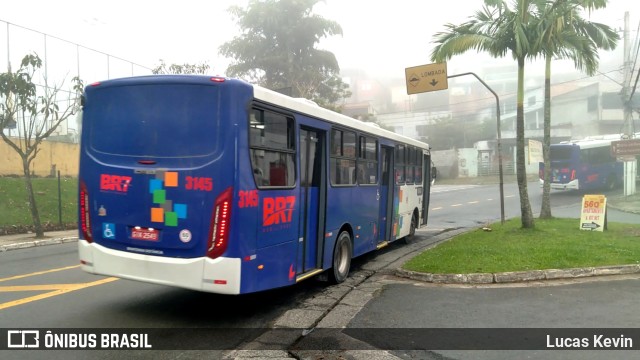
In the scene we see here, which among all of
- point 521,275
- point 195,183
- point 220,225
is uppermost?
point 195,183

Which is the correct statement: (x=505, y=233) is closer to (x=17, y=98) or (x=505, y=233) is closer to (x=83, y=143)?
(x=83, y=143)

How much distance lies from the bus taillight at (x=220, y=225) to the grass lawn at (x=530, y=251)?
4.28m

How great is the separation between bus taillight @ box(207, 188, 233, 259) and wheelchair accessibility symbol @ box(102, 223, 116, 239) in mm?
1344

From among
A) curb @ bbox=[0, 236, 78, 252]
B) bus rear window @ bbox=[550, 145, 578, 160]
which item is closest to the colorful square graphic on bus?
curb @ bbox=[0, 236, 78, 252]

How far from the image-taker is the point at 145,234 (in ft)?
17.6

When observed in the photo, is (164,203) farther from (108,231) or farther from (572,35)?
(572,35)

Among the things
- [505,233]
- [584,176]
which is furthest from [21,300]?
[584,176]

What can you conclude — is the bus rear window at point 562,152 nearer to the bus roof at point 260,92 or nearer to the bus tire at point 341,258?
the bus tire at point 341,258

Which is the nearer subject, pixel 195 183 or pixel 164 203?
pixel 195 183

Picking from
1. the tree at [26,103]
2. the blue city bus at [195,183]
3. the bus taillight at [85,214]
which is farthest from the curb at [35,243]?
the blue city bus at [195,183]

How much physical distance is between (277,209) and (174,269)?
139 cm

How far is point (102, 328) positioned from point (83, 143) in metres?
2.28

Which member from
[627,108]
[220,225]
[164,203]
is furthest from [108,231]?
[627,108]

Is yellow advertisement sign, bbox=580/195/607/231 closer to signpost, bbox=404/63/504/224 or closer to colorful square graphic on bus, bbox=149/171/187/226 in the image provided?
signpost, bbox=404/63/504/224
